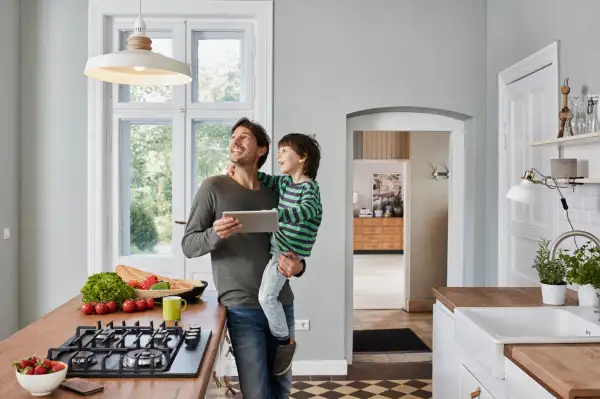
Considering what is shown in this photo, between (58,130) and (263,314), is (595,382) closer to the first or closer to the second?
(263,314)

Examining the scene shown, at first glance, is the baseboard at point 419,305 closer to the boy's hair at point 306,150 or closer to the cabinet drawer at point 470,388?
the cabinet drawer at point 470,388

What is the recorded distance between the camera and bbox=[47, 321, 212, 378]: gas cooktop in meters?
1.79

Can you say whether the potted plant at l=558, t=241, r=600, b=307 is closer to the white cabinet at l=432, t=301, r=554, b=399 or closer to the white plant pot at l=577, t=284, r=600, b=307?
the white plant pot at l=577, t=284, r=600, b=307

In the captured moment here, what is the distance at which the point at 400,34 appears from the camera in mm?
4906

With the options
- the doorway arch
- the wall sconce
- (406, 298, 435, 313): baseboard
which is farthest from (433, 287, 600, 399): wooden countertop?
the wall sconce

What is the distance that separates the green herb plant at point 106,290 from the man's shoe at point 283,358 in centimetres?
72

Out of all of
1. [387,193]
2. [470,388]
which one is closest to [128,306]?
[470,388]

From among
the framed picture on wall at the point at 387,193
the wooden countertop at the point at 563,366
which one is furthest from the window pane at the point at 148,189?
the framed picture on wall at the point at 387,193

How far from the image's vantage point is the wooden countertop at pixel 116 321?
1642mm

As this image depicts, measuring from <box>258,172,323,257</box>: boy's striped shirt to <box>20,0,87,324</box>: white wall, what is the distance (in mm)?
2642

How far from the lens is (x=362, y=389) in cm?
454

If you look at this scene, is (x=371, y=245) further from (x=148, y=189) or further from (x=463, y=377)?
(x=463, y=377)

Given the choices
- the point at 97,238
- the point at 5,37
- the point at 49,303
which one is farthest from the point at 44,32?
the point at 49,303

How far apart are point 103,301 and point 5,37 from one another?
288 cm
